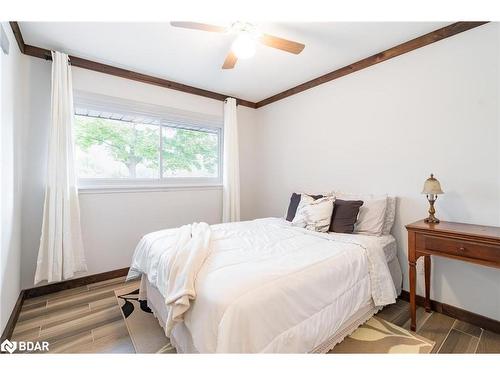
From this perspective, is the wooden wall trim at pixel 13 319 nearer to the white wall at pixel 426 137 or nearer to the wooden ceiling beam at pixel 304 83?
the wooden ceiling beam at pixel 304 83

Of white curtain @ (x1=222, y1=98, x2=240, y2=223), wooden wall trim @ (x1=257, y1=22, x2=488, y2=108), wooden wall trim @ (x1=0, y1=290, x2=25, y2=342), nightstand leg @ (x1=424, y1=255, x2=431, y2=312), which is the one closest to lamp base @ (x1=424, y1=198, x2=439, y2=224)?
nightstand leg @ (x1=424, y1=255, x2=431, y2=312)

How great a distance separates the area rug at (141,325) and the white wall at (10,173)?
2.61 ft

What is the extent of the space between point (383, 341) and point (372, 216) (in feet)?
3.42

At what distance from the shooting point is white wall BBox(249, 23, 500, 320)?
72.6 inches

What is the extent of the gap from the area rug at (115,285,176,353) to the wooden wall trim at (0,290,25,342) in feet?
2.39

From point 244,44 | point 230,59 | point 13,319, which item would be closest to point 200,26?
point 244,44

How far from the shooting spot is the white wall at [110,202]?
92.8 inches

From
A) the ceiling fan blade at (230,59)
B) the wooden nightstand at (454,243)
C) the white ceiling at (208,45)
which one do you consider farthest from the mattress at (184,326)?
the white ceiling at (208,45)

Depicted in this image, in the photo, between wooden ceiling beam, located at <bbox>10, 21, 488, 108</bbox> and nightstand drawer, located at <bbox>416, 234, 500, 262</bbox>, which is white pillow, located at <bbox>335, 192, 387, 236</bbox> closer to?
nightstand drawer, located at <bbox>416, 234, 500, 262</bbox>

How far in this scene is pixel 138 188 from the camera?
298 centimetres

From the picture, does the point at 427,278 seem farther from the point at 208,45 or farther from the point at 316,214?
the point at 208,45

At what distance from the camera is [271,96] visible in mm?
3730

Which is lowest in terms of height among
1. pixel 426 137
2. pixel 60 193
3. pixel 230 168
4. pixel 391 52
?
pixel 60 193
